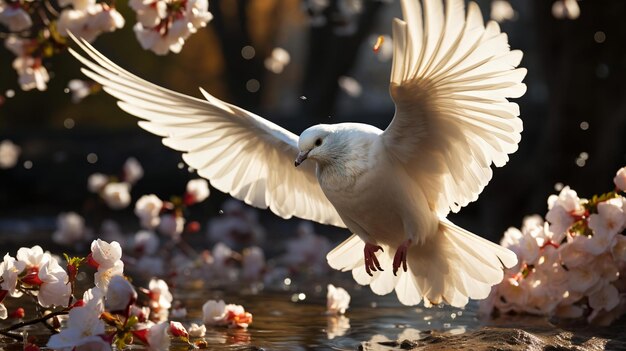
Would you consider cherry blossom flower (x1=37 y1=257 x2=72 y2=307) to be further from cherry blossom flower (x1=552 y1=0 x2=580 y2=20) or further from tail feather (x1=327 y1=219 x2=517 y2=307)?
cherry blossom flower (x1=552 y1=0 x2=580 y2=20)

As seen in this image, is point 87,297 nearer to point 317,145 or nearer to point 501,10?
point 317,145

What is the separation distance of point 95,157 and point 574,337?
27.8 ft

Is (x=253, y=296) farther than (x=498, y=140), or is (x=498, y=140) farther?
(x=253, y=296)

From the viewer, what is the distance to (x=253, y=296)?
16.3 feet

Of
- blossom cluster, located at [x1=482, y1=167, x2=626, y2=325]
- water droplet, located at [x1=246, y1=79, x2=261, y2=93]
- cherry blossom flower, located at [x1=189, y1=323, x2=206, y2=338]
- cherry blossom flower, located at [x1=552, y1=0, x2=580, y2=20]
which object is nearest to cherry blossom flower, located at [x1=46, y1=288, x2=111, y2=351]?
cherry blossom flower, located at [x1=189, y1=323, x2=206, y2=338]

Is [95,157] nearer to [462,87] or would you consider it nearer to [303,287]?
[303,287]

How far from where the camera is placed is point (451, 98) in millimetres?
3215

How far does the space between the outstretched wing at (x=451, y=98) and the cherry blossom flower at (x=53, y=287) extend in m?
1.14

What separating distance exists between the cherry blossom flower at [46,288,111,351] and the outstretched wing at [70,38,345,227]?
1393 millimetres

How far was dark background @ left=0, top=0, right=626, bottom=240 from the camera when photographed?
7.41m

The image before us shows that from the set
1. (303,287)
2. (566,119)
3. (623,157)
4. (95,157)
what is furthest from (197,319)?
(95,157)

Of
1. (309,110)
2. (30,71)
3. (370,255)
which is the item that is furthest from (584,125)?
(309,110)

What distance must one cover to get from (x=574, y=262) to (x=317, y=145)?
3.94 ft

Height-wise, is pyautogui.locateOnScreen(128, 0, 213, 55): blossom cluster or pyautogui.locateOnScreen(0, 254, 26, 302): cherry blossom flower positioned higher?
pyautogui.locateOnScreen(128, 0, 213, 55): blossom cluster
